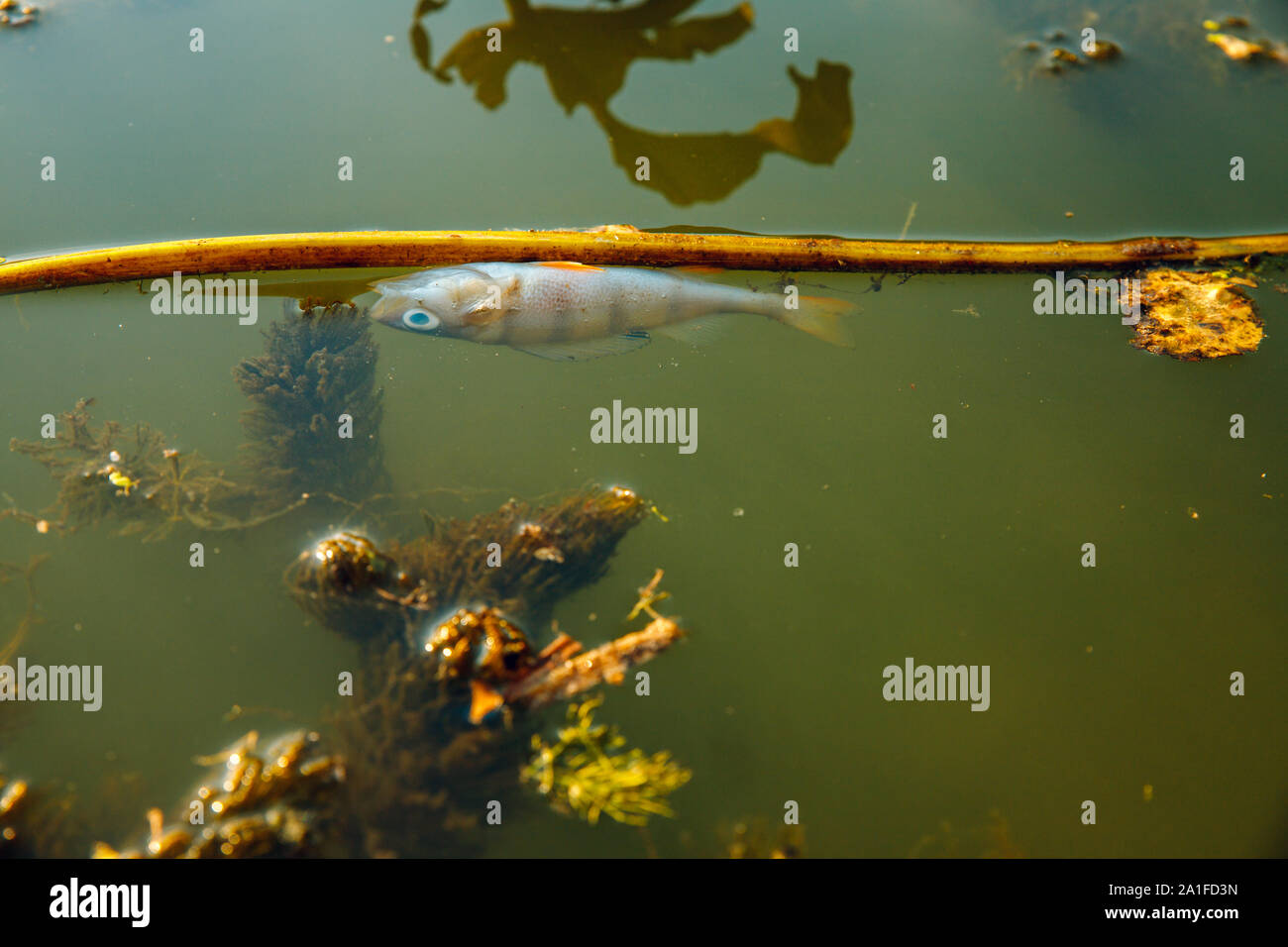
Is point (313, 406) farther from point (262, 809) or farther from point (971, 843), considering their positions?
point (971, 843)

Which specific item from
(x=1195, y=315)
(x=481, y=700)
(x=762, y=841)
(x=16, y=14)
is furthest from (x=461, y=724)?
(x=16, y=14)

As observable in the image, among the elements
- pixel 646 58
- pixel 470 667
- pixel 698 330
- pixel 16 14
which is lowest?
pixel 470 667

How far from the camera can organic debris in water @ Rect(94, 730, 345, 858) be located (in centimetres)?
274

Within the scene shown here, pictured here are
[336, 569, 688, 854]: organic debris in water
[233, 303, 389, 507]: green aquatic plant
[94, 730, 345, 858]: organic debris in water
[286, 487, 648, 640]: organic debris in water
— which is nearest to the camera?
[94, 730, 345, 858]: organic debris in water

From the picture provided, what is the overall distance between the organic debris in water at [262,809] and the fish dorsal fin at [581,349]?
6.91ft

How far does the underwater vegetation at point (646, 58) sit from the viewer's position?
185 inches

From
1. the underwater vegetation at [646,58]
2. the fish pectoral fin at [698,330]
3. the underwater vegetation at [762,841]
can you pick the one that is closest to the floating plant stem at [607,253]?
the fish pectoral fin at [698,330]

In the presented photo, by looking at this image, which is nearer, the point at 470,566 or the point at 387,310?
the point at 470,566

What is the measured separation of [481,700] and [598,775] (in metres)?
0.56

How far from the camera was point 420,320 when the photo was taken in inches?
152

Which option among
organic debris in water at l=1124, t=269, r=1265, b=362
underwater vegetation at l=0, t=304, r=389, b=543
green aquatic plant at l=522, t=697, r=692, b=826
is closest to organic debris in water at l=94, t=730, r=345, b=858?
green aquatic plant at l=522, t=697, r=692, b=826

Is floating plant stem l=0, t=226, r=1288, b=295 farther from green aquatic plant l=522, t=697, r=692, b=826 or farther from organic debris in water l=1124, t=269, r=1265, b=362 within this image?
green aquatic plant l=522, t=697, r=692, b=826

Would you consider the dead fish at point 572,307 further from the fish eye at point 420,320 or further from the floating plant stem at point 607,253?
the floating plant stem at point 607,253

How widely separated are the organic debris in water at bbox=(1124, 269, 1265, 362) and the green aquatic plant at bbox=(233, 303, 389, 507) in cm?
412
